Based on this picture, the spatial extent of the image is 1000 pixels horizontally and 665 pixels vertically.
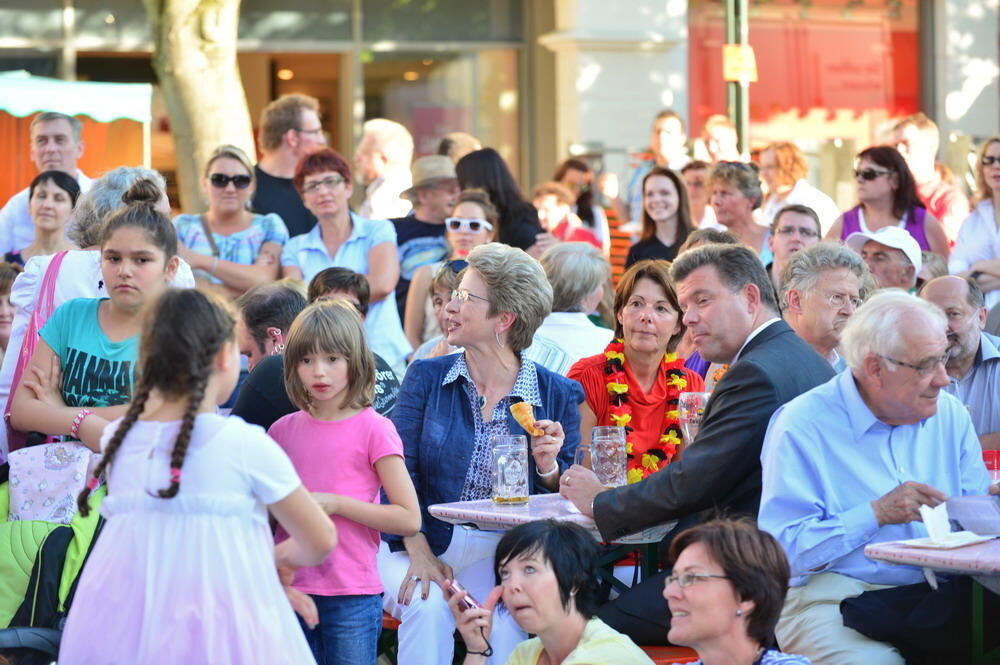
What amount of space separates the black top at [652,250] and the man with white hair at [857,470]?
4.72m

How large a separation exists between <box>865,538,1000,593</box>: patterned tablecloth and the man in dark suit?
2.24 ft

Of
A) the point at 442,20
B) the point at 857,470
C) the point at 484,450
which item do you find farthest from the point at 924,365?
the point at 442,20

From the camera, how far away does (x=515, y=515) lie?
17.2 feet

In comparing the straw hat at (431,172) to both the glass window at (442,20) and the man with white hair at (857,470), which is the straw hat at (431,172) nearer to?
the man with white hair at (857,470)

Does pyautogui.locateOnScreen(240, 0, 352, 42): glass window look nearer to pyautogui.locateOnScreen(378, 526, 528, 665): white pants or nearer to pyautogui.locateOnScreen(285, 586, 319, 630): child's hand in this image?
pyautogui.locateOnScreen(378, 526, 528, 665): white pants

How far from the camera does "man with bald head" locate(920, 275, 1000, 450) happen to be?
262 inches

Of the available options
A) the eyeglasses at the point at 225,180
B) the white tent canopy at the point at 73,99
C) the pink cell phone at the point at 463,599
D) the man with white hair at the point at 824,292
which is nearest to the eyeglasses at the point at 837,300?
the man with white hair at the point at 824,292

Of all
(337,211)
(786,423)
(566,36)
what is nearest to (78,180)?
(337,211)

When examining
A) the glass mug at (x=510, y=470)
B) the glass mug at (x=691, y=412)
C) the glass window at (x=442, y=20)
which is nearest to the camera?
the glass mug at (x=510, y=470)

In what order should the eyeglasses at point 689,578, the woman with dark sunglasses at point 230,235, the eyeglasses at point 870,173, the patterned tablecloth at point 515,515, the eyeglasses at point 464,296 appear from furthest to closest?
the eyeglasses at point 870,173 → the woman with dark sunglasses at point 230,235 → the eyeglasses at point 464,296 → the patterned tablecloth at point 515,515 → the eyeglasses at point 689,578

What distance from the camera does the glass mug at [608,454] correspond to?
5.71 meters

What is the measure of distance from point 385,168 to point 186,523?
6.88 metres

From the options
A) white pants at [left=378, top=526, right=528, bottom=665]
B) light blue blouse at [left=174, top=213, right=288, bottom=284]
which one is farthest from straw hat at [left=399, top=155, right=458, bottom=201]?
white pants at [left=378, top=526, right=528, bottom=665]

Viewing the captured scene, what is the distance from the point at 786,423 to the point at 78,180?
5515mm
